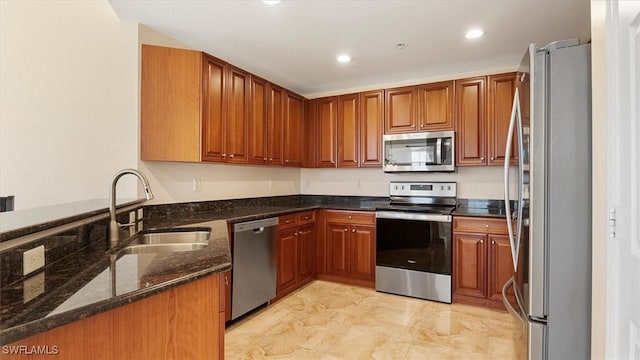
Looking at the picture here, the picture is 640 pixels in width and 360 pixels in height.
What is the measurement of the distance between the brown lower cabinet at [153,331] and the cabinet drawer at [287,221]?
1892 mm

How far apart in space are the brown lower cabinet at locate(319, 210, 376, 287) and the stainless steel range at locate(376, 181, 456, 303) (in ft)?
0.40

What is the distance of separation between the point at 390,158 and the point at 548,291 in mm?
2304

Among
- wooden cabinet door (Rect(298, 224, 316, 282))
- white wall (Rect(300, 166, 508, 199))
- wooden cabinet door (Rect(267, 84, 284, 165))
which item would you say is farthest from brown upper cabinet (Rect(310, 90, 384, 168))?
wooden cabinet door (Rect(298, 224, 316, 282))

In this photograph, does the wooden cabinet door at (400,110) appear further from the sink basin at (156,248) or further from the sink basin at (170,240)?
the sink basin at (156,248)

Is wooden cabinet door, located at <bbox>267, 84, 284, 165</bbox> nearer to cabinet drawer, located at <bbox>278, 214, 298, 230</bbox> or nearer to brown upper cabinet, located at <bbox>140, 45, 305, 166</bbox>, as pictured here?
brown upper cabinet, located at <bbox>140, 45, 305, 166</bbox>

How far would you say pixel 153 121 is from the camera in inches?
102

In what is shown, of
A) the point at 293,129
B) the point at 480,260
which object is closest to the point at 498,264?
the point at 480,260

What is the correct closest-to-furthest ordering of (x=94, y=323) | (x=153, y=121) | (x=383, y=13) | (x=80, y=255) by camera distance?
(x=94, y=323) < (x=80, y=255) < (x=383, y=13) < (x=153, y=121)

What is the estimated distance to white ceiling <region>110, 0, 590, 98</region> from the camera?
221cm

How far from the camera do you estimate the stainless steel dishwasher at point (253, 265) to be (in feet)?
8.71

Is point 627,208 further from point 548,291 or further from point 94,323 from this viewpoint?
point 94,323

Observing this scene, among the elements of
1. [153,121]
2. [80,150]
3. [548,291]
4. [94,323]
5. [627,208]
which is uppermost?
[153,121]

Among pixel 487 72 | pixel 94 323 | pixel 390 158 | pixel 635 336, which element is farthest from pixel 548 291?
pixel 487 72

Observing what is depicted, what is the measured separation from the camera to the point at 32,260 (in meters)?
1.07
